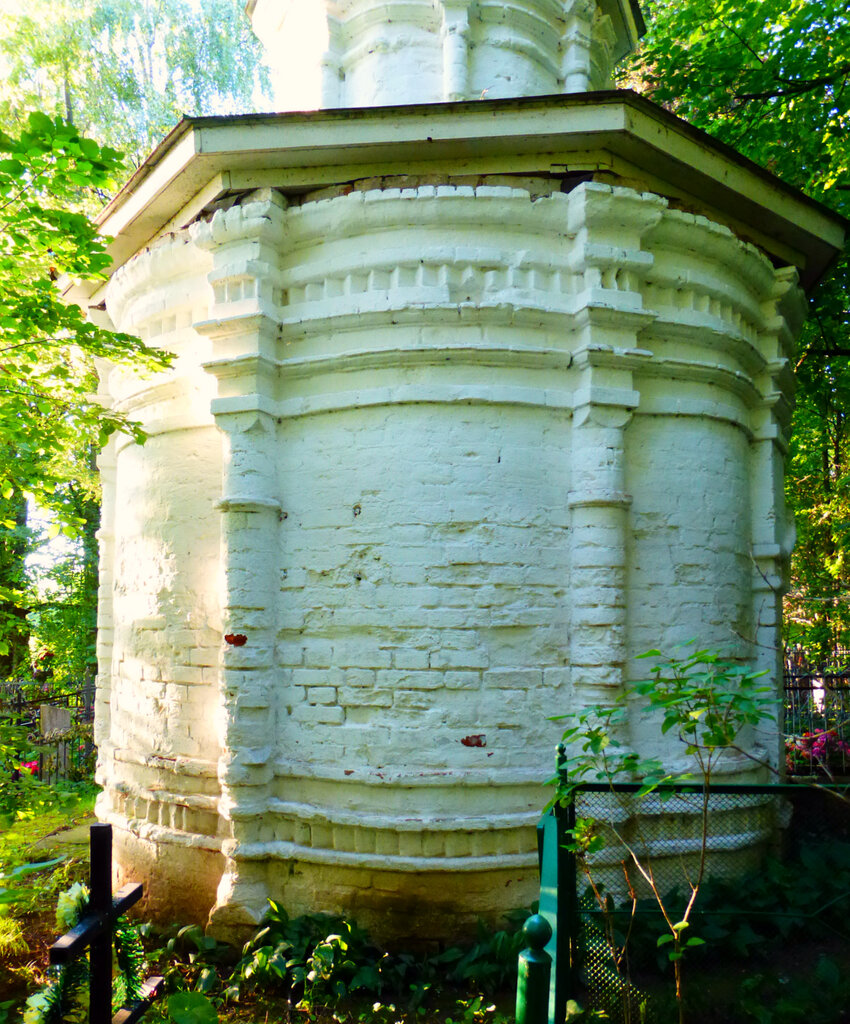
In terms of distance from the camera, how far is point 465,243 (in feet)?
15.5

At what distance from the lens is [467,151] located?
478 cm

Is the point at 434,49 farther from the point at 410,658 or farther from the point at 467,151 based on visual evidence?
the point at 410,658

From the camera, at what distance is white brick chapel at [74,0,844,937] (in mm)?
4469

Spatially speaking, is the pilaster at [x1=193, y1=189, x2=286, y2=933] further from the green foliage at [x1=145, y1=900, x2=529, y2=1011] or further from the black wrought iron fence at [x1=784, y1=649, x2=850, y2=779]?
the black wrought iron fence at [x1=784, y1=649, x2=850, y2=779]

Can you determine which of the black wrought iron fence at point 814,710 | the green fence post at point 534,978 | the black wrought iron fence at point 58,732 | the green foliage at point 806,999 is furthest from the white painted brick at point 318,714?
the black wrought iron fence at point 58,732

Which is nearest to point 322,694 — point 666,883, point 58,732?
point 666,883

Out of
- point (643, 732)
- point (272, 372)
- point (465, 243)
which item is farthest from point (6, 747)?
point (465, 243)

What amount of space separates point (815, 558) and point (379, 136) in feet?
42.3

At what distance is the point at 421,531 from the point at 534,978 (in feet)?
9.85

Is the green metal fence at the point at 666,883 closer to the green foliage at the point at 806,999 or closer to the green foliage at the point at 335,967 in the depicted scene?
the green foliage at the point at 806,999

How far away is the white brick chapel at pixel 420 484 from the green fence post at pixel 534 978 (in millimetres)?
2677

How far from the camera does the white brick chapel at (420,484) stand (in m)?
4.47

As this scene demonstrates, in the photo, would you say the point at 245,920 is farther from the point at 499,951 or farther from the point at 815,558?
the point at 815,558

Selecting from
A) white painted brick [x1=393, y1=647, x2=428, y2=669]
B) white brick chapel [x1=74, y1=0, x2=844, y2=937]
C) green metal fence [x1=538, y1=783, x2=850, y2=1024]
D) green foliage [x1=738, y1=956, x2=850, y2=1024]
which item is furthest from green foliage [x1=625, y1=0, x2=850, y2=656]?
green foliage [x1=738, y1=956, x2=850, y2=1024]
